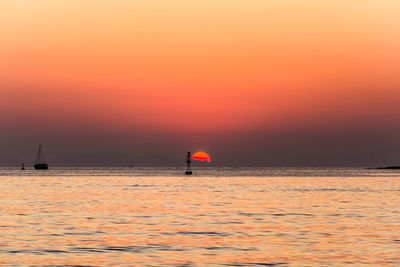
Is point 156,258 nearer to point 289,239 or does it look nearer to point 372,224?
point 289,239

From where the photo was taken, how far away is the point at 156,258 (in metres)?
31.0

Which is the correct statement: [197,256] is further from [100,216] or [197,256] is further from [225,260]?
[100,216]

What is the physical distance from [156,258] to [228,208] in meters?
34.1

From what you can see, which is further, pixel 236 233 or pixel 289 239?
pixel 236 233

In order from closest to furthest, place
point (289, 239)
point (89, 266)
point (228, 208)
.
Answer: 1. point (89, 266)
2. point (289, 239)
3. point (228, 208)

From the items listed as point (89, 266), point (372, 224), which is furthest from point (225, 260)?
point (372, 224)

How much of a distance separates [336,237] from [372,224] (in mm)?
9123

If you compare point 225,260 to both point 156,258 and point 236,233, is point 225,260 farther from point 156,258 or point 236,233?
point 236,233

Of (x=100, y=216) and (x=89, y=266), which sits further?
(x=100, y=216)

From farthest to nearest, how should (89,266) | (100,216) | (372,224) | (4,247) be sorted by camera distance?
(100,216) < (372,224) < (4,247) < (89,266)

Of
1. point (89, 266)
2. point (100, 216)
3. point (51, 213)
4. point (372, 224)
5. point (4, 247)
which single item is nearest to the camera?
point (89, 266)

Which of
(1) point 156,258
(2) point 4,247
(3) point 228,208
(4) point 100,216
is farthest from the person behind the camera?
(3) point 228,208

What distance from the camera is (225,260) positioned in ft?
99.2

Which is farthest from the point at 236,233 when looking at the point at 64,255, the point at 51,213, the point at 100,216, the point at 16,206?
the point at 16,206
